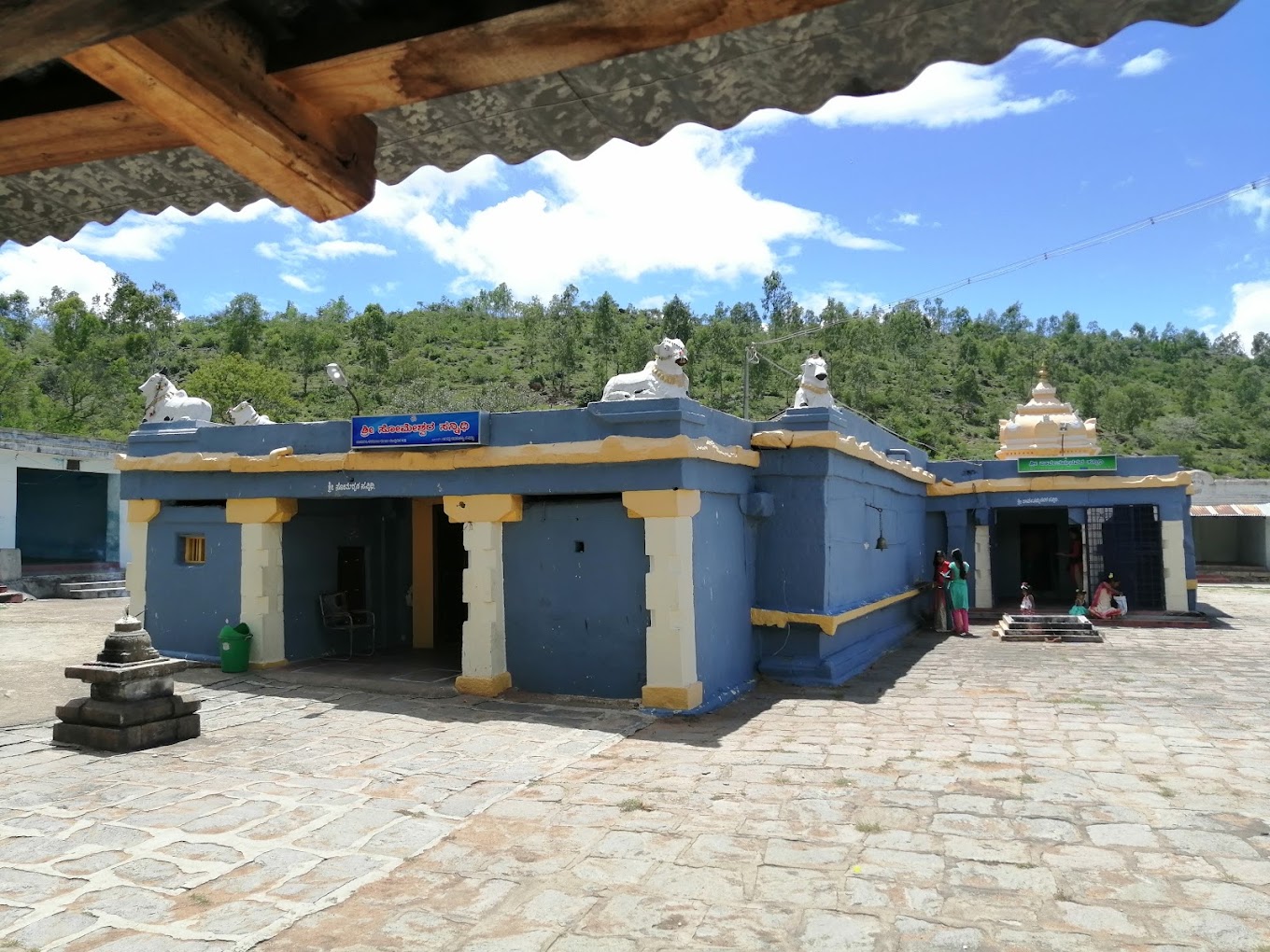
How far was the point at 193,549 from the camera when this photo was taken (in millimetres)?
13516

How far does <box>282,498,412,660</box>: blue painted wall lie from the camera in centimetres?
1325

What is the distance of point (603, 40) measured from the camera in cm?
204

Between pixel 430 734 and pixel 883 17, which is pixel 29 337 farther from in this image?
pixel 883 17

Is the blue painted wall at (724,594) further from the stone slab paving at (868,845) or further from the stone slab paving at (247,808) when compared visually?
the stone slab paving at (247,808)

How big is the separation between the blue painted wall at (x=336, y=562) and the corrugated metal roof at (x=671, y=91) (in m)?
10.8

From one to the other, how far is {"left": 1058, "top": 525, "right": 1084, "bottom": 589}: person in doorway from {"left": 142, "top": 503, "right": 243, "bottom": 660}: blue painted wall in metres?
20.3

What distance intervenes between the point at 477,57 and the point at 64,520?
105 feet

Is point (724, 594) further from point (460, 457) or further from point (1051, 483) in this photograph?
point (1051, 483)

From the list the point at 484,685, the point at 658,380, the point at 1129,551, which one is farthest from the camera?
the point at 1129,551

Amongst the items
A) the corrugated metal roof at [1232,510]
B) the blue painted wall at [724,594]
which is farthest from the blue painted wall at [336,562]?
the corrugated metal roof at [1232,510]

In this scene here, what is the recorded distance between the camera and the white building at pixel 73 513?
25.9 meters

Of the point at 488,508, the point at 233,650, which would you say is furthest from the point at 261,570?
the point at 488,508

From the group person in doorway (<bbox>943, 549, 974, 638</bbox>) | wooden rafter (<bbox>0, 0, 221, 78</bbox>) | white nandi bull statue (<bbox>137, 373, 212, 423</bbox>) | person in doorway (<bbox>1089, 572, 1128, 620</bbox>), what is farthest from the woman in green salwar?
wooden rafter (<bbox>0, 0, 221, 78</bbox>)

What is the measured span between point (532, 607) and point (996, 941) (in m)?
7.24
